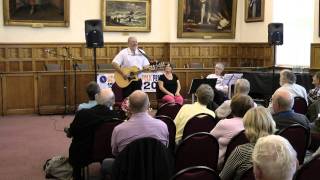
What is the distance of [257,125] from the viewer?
3.38m

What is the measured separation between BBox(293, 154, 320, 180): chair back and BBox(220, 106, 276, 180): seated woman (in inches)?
12.8

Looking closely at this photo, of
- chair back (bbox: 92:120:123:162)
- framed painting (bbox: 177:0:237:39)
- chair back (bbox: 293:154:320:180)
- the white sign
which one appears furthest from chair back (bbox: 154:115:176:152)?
framed painting (bbox: 177:0:237:39)

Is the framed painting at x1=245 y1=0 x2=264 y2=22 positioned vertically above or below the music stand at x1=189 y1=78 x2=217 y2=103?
above

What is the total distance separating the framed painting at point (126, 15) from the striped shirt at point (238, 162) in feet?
33.4

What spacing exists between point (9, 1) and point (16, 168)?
7111 millimetres

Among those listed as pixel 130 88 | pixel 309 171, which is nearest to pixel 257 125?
pixel 309 171

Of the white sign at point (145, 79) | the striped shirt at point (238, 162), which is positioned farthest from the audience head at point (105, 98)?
the white sign at point (145, 79)

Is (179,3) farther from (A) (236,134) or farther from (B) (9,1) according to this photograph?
(A) (236,134)

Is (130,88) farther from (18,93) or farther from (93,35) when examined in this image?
(18,93)

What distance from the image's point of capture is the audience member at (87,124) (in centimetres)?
468

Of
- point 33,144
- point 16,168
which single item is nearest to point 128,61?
point 33,144

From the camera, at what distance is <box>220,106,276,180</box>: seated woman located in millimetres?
3150

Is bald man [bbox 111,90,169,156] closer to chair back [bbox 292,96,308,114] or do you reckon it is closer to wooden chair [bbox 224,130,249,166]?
wooden chair [bbox 224,130,249,166]

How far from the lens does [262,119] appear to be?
340 cm
